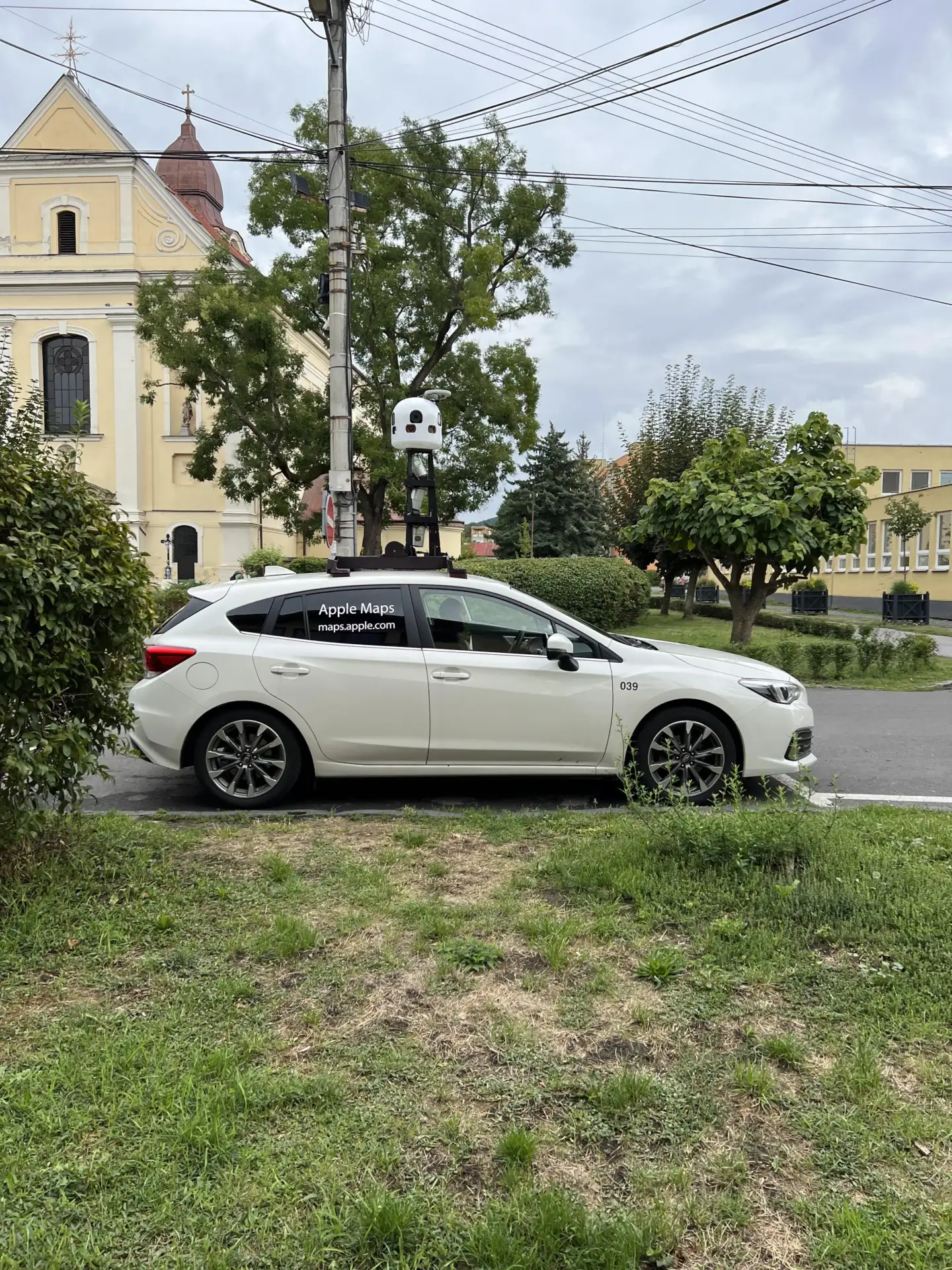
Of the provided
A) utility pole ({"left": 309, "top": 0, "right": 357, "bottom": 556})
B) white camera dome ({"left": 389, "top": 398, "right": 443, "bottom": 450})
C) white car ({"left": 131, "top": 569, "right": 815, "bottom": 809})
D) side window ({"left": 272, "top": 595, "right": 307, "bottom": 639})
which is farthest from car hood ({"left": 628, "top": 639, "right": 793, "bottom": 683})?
utility pole ({"left": 309, "top": 0, "right": 357, "bottom": 556})

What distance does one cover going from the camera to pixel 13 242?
124 ft

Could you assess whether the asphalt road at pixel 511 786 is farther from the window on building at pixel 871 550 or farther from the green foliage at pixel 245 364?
the window on building at pixel 871 550

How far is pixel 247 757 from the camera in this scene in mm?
6203

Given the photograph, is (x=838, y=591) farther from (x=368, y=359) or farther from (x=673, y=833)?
(x=673, y=833)

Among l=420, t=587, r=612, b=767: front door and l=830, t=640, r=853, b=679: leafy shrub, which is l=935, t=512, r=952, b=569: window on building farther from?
l=420, t=587, r=612, b=767: front door

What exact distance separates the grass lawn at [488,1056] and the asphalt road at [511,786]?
4.83ft

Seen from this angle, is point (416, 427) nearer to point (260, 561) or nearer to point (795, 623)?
point (795, 623)

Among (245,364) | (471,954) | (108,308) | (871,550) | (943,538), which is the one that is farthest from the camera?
(871,550)

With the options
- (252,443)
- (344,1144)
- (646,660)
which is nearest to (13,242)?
(252,443)

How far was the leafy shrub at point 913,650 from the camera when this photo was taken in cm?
1529

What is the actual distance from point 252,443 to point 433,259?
6.96 meters

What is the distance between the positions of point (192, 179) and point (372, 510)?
33.0 metres

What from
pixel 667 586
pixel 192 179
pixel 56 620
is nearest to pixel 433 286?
pixel 667 586

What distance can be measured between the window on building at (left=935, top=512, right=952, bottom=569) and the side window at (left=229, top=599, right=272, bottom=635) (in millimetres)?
39294
